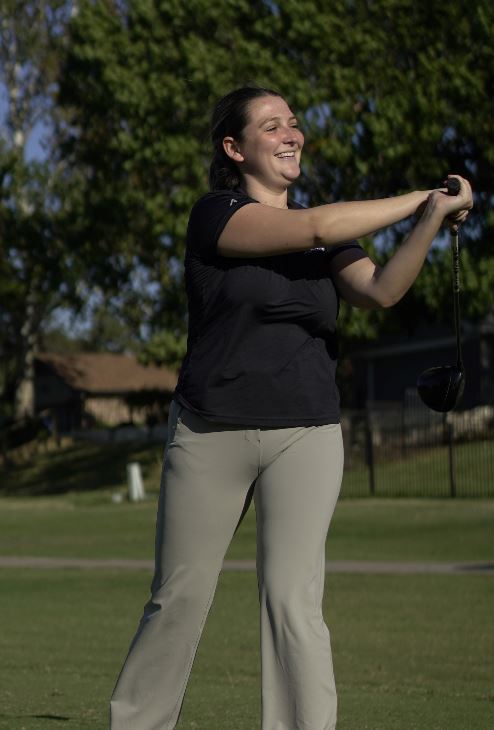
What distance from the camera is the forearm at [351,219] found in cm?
421

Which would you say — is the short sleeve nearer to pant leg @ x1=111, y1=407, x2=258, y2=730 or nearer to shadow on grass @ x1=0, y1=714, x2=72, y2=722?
pant leg @ x1=111, y1=407, x2=258, y2=730

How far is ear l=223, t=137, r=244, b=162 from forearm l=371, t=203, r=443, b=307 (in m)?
0.60

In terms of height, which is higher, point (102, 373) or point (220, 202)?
point (220, 202)

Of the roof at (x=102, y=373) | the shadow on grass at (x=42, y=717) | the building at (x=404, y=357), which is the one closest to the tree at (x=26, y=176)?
the building at (x=404, y=357)

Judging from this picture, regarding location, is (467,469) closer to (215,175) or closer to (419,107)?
(419,107)

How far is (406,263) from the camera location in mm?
4223

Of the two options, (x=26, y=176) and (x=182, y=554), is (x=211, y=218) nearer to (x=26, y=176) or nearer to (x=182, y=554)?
(x=182, y=554)

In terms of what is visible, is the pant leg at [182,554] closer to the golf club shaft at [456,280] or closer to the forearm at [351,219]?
the forearm at [351,219]

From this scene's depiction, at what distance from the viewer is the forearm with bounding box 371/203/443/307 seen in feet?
13.8

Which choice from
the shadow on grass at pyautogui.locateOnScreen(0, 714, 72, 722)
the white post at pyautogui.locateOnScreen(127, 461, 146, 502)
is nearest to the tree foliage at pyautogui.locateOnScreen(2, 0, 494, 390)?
the white post at pyautogui.locateOnScreen(127, 461, 146, 502)

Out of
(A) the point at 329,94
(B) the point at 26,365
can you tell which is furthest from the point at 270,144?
(B) the point at 26,365

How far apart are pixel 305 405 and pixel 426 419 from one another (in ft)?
111

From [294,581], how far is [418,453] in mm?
32003

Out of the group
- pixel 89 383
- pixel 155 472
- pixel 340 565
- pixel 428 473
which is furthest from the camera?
pixel 89 383
